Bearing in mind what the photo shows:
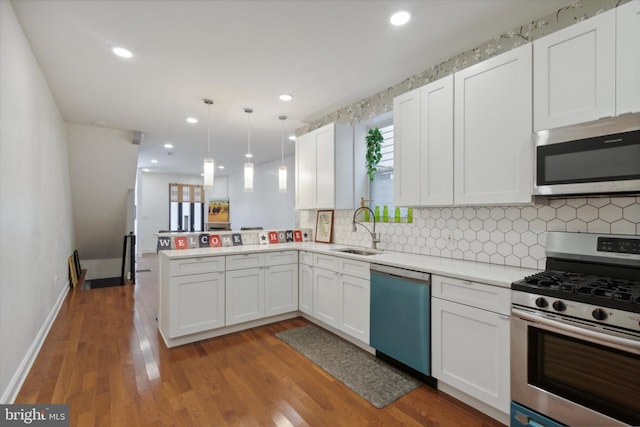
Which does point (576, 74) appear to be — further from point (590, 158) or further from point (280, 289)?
point (280, 289)

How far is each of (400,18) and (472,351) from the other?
2368mm

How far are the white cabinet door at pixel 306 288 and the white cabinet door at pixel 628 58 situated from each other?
9.43 ft

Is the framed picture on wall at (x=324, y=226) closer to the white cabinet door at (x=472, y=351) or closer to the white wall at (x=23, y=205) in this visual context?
the white cabinet door at (x=472, y=351)

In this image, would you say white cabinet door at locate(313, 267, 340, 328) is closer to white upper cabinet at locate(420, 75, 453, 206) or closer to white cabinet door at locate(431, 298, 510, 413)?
white cabinet door at locate(431, 298, 510, 413)

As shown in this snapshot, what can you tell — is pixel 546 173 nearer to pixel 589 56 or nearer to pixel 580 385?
pixel 589 56

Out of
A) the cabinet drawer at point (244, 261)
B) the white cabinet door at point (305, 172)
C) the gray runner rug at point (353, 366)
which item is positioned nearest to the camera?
the gray runner rug at point (353, 366)

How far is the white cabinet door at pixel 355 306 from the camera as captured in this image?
277cm

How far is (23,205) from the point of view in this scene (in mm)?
2539

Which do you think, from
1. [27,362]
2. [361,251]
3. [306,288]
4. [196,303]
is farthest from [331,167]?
[27,362]

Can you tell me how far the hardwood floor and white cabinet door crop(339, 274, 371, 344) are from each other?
0.52 metres

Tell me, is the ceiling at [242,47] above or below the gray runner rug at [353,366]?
above

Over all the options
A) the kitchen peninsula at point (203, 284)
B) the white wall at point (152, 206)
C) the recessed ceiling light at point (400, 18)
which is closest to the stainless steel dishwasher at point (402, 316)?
the kitchen peninsula at point (203, 284)

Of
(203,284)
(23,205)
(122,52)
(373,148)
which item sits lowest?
(203,284)

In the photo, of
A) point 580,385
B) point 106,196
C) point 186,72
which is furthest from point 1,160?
point 106,196
